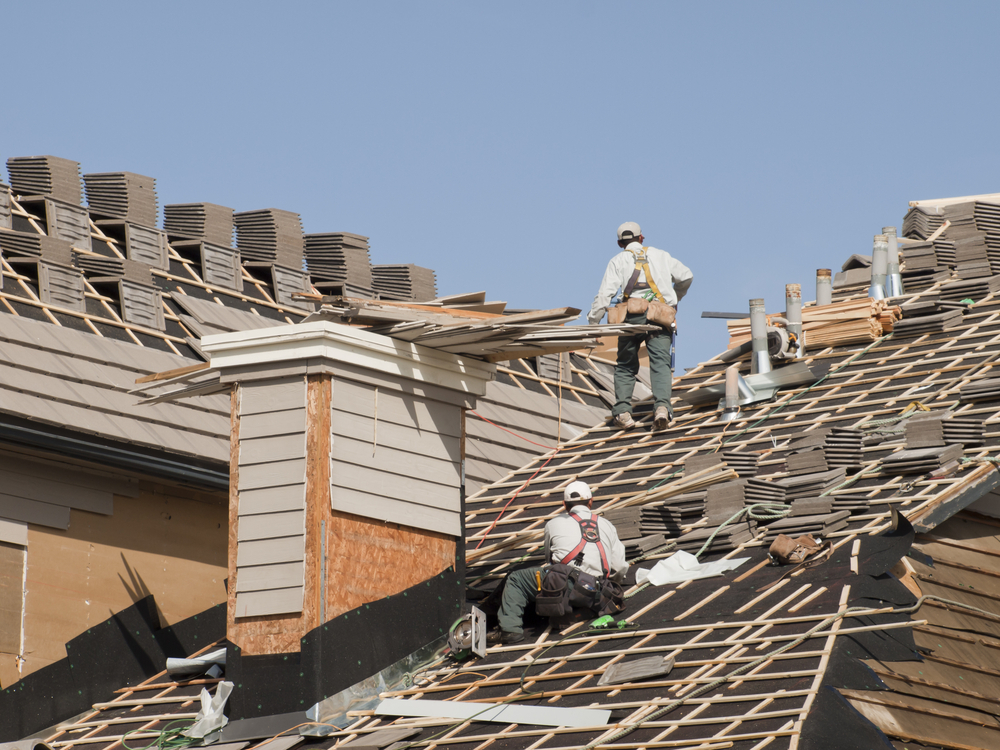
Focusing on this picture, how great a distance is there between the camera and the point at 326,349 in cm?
983

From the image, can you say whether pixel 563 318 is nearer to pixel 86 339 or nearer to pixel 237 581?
pixel 237 581

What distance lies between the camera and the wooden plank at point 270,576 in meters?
9.55

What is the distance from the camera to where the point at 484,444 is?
49.9 ft

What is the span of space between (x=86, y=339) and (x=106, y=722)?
12.7 feet

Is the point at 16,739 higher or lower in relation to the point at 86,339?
lower

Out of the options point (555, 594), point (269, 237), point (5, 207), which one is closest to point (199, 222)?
point (269, 237)

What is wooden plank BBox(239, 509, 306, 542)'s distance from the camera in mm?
9641

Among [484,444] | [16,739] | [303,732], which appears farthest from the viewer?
[484,444]

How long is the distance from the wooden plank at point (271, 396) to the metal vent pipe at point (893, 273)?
728cm

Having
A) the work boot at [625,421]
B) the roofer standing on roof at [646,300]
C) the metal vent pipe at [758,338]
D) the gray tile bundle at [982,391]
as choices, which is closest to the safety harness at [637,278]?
the roofer standing on roof at [646,300]

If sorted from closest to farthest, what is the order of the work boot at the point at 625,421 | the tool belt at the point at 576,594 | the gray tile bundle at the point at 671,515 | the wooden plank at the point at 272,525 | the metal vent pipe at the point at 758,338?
the tool belt at the point at 576,594
the wooden plank at the point at 272,525
the gray tile bundle at the point at 671,515
the metal vent pipe at the point at 758,338
the work boot at the point at 625,421

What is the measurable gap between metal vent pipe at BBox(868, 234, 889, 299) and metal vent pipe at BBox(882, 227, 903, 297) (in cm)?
4

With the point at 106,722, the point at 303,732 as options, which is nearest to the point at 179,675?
the point at 106,722

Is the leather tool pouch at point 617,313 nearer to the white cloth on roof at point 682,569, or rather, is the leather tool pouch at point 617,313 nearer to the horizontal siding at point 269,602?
the white cloth on roof at point 682,569
